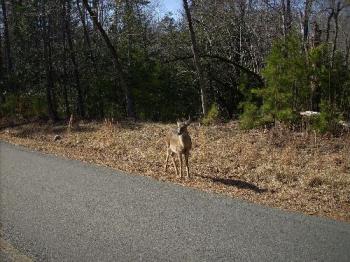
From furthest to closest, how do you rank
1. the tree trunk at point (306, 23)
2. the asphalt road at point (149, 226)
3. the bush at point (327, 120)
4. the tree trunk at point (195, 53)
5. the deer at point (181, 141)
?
the tree trunk at point (195, 53), the tree trunk at point (306, 23), the bush at point (327, 120), the deer at point (181, 141), the asphalt road at point (149, 226)

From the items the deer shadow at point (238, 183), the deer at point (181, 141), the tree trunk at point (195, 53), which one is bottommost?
the deer shadow at point (238, 183)

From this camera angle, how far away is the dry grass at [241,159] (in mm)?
10102

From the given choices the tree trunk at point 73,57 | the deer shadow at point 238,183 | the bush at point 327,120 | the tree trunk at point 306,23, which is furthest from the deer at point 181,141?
the tree trunk at point 73,57

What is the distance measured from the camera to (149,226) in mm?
7910

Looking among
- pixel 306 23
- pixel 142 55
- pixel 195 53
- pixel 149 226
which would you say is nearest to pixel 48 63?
pixel 142 55

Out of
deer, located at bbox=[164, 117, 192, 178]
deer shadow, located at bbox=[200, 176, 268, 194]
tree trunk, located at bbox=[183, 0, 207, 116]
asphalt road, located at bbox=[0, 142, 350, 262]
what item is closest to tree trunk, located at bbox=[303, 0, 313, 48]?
tree trunk, located at bbox=[183, 0, 207, 116]

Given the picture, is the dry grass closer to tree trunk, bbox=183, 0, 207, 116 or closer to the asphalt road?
the asphalt road

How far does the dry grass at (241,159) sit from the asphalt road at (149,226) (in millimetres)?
985

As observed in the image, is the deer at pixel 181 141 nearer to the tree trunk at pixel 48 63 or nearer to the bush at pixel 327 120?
the bush at pixel 327 120

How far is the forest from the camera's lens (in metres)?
21.9

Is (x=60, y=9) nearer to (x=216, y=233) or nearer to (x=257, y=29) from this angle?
(x=257, y=29)

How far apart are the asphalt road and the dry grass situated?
99 centimetres

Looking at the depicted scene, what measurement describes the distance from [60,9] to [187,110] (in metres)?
8.83

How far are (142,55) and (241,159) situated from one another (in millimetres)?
13949
